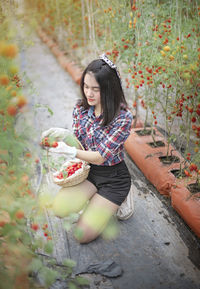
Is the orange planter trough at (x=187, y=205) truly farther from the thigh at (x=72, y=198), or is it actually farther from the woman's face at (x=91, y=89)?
the woman's face at (x=91, y=89)

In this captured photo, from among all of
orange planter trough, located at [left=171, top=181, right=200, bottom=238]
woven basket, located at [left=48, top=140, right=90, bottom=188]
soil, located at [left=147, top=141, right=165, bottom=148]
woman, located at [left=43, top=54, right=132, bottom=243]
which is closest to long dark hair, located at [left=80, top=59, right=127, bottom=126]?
woman, located at [left=43, top=54, right=132, bottom=243]

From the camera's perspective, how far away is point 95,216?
173 cm

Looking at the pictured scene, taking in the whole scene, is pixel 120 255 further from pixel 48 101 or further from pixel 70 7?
pixel 70 7

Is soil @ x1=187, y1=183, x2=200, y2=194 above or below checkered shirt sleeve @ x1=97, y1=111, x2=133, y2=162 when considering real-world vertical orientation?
below

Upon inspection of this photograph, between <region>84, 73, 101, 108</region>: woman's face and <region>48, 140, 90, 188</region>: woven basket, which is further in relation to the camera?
<region>48, 140, 90, 188</region>: woven basket

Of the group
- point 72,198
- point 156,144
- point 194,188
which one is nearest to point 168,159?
point 156,144

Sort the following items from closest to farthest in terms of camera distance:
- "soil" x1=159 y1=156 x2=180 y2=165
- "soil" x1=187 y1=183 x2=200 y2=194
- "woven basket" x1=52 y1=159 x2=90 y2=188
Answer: "woven basket" x1=52 y1=159 x2=90 y2=188
"soil" x1=187 y1=183 x2=200 y2=194
"soil" x1=159 y1=156 x2=180 y2=165

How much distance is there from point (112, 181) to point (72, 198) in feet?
0.82

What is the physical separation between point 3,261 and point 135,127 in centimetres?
209

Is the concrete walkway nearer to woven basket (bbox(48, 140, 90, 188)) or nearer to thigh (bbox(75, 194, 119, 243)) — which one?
thigh (bbox(75, 194, 119, 243))

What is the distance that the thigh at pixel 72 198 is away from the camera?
1762 mm

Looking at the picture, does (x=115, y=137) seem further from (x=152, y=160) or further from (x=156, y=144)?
(x=156, y=144)

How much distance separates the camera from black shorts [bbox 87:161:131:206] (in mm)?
1725

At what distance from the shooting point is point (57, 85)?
4.39 m
